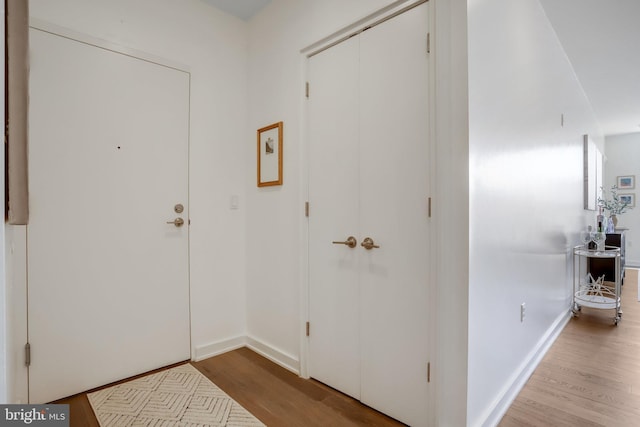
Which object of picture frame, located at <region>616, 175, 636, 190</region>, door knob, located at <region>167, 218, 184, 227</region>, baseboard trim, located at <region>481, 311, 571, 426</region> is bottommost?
baseboard trim, located at <region>481, 311, 571, 426</region>

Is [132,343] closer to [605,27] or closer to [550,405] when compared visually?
[550,405]

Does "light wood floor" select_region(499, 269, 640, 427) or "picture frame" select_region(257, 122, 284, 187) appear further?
"picture frame" select_region(257, 122, 284, 187)

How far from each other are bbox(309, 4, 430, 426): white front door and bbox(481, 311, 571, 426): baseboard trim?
408 mm

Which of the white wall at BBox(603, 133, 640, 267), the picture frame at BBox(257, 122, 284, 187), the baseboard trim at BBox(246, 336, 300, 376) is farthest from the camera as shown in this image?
the white wall at BBox(603, 133, 640, 267)

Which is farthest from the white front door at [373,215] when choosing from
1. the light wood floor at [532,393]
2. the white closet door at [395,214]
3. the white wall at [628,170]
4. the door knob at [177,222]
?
the white wall at [628,170]

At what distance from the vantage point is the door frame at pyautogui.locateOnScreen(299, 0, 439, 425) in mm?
1562

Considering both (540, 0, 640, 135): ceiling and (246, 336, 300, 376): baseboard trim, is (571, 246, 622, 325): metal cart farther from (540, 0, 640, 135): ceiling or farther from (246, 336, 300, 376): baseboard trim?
(246, 336, 300, 376): baseboard trim

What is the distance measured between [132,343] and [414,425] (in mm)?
1848

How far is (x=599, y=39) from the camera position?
306 cm

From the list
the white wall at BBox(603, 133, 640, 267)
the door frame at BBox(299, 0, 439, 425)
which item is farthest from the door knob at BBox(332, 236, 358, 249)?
the white wall at BBox(603, 133, 640, 267)

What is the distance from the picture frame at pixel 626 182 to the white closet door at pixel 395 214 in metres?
7.73

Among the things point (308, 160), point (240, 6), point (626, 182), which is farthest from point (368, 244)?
point (626, 182)

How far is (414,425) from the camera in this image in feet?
5.37

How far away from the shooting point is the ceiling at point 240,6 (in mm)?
2519
